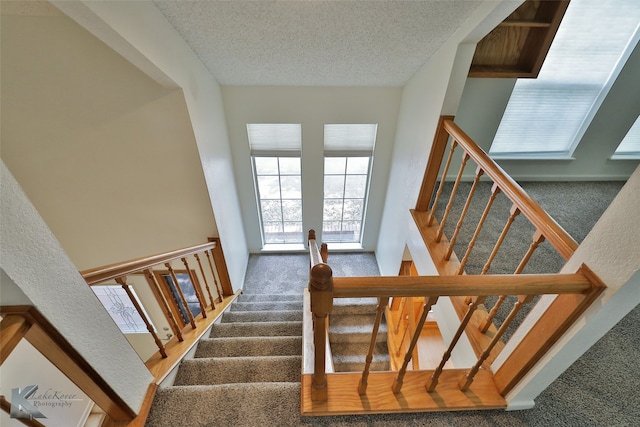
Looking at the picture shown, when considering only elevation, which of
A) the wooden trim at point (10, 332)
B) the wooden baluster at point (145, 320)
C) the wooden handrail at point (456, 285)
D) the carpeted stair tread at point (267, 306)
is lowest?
the carpeted stair tread at point (267, 306)

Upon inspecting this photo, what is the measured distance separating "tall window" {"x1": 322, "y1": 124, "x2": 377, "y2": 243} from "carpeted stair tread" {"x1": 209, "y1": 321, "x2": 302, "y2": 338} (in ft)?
6.50

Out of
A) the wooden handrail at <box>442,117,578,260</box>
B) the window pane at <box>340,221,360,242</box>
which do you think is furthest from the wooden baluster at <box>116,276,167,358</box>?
the window pane at <box>340,221,360,242</box>

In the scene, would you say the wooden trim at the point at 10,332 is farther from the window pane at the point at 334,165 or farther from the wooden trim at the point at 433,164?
the window pane at the point at 334,165

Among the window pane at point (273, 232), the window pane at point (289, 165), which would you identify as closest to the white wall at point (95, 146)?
the window pane at point (289, 165)

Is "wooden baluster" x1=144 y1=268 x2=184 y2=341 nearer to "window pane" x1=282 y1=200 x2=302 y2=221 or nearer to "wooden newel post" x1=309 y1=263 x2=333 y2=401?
"wooden newel post" x1=309 y1=263 x2=333 y2=401

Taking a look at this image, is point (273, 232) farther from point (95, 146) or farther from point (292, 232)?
point (95, 146)

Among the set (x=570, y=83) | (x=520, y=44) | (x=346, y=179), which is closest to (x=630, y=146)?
(x=570, y=83)

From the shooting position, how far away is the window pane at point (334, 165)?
11.4 ft

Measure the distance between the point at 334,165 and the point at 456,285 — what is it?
285 cm

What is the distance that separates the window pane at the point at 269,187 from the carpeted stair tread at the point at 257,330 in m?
1.88

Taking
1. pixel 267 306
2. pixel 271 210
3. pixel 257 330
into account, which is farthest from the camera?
pixel 271 210

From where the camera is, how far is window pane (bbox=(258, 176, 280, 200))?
3.60 meters

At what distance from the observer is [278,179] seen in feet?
11.8

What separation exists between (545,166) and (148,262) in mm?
3654
